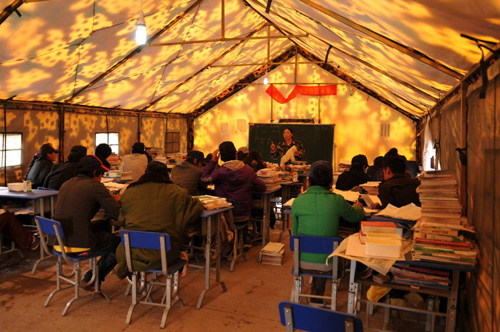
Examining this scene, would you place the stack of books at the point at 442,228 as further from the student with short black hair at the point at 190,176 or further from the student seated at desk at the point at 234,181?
the student with short black hair at the point at 190,176

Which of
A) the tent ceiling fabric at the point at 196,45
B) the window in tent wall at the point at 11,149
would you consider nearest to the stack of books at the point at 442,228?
the tent ceiling fabric at the point at 196,45

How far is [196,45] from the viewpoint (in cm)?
942

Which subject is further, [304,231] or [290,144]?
[290,144]

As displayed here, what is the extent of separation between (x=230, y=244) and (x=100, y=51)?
169 inches

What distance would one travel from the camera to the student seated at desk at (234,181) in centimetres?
579

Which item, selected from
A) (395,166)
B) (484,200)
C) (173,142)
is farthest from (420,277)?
(173,142)

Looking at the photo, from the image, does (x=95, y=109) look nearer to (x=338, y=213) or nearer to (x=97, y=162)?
(x=97, y=162)

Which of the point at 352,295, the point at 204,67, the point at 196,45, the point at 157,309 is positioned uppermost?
the point at 196,45

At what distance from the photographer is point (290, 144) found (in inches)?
391

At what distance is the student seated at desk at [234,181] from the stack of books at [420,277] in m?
2.73

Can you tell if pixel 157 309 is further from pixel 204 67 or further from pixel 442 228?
pixel 204 67

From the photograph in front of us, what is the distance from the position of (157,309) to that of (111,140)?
7.06 meters

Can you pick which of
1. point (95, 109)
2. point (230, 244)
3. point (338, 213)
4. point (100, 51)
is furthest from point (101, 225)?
point (95, 109)

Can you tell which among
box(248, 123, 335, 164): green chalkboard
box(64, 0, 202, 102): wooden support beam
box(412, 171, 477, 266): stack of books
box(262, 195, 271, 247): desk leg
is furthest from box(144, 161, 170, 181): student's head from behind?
box(248, 123, 335, 164): green chalkboard
